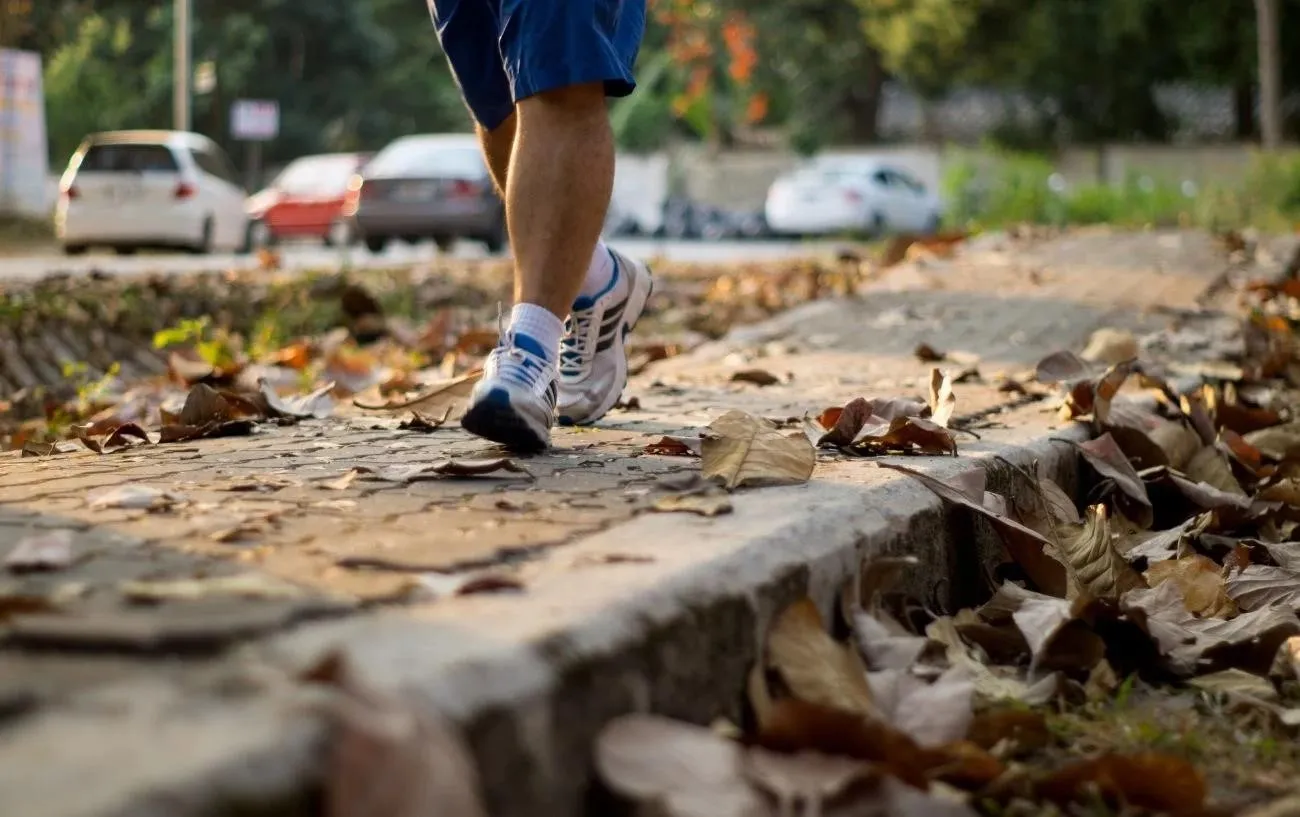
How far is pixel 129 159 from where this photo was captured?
17.5m

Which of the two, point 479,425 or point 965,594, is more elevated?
point 479,425

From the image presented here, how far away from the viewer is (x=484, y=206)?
17.9 meters

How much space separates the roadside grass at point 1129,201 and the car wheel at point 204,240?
322 inches

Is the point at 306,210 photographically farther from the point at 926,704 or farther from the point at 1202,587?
the point at 926,704

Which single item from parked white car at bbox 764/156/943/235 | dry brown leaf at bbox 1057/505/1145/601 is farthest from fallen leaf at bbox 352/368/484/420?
parked white car at bbox 764/156/943/235

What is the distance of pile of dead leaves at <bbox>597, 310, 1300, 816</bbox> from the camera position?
130cm

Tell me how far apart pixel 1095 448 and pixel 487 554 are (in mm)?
1520

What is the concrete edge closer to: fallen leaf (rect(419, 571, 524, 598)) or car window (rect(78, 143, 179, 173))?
fallen leaf (rect(419, 571, 524, 598))

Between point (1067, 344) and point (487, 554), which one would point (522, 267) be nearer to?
point (487, 554)

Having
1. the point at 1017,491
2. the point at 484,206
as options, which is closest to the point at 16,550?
the point at 1017,491

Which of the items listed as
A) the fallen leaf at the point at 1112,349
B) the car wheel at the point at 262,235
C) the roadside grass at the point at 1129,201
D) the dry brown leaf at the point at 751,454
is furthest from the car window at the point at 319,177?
the dry brown leaf at the point at 751,454

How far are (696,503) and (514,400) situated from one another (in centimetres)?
53

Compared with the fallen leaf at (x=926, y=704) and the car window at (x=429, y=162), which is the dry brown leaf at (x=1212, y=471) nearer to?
the fallen leaf at (x=926, y=704)

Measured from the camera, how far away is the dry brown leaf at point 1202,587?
2148mm
